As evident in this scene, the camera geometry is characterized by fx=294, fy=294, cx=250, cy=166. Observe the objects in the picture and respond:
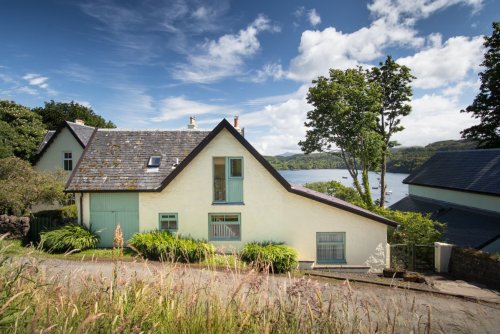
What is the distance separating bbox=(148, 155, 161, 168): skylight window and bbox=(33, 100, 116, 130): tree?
1545 inches

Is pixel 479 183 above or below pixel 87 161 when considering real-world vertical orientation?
below

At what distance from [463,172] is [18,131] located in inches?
1885

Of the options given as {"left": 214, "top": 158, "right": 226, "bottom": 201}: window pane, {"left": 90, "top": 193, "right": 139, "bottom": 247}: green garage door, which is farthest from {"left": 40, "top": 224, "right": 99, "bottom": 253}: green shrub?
{"left": 214, "top": 158, "right": 226, "bottom": 201}: window pane

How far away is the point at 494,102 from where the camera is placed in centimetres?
3170

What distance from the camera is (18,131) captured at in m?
35.1

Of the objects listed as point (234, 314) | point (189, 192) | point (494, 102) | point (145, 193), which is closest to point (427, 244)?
point (189, 192)

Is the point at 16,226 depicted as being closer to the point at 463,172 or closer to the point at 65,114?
the point at 463,172

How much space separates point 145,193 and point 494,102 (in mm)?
36594

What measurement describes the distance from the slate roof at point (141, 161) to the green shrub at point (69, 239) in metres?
2.26

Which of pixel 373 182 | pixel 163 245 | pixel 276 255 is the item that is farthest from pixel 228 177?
pixel 373 182

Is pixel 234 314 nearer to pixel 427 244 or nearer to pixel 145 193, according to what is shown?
pixel 145 193

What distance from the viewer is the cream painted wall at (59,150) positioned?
29938 millimetres

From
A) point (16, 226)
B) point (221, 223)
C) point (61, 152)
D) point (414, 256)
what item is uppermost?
point (61, 152)

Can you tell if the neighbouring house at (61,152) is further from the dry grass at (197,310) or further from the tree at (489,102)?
the tree at (489,102)
